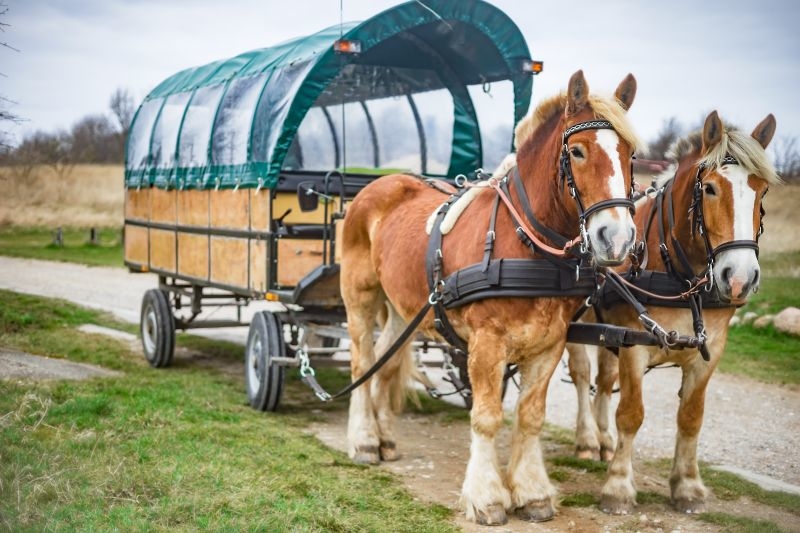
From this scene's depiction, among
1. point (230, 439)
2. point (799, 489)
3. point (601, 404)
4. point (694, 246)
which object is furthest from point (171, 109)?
point (799, 489)

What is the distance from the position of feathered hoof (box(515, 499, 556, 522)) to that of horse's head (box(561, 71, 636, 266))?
1568 millimetres

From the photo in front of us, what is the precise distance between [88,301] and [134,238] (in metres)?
4.79

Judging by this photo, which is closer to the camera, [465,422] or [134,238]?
[465,422]

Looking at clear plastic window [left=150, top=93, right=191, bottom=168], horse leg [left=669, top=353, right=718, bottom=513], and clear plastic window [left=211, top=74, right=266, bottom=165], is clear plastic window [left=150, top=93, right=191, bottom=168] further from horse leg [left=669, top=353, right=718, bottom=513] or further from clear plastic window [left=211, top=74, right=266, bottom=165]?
horse leg [left=669, top=353, right=718, bottom=513]

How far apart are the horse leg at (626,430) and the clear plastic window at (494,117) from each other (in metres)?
3.84

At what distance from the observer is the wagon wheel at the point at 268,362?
7.43m

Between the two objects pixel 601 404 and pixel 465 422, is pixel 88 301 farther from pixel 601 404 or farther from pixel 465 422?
pixel 601 404

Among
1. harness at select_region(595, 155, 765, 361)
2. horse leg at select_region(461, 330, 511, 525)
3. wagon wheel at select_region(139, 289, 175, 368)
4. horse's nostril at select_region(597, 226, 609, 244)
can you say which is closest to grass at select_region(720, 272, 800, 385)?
harness at select_region(595, 155, 765, 361)

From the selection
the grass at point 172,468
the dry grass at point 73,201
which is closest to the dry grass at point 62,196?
the dry grass at point 73,201

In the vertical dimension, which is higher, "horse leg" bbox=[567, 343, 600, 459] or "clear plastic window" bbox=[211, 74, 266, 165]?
"clear plastic window" bbox=[211, 74, 266, 165]

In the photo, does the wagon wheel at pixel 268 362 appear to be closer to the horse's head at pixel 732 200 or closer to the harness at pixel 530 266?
the harness at pixel 530 266

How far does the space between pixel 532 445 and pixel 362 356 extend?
1936 millimetres

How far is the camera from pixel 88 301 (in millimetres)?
15000

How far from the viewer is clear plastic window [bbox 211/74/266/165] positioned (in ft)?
25.9
